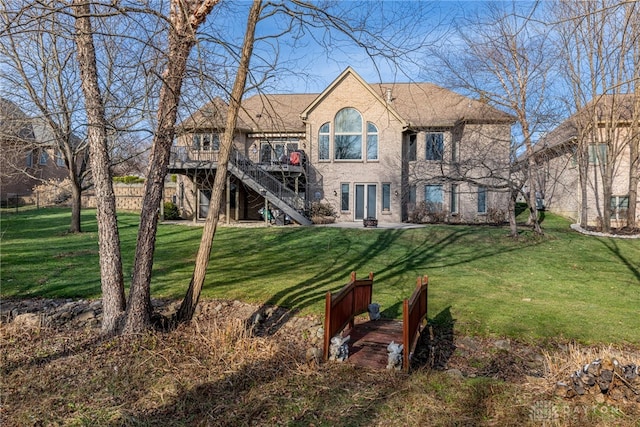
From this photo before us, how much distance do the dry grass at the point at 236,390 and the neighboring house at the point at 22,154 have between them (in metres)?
3.40

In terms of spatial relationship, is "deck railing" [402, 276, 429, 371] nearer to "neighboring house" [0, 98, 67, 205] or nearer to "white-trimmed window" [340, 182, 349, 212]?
"neighboring house" [0, 98, 67, 205]

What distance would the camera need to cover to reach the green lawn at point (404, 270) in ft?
26.1

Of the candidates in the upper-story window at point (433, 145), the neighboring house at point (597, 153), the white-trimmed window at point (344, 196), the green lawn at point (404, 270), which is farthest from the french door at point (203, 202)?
the neighboring house at point (597, 153)

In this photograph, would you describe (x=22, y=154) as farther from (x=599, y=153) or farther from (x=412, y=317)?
(x=599, y=153)

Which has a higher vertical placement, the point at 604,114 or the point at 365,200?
the point at 604,114

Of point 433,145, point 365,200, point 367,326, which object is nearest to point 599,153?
point 433,145

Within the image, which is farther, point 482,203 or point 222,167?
point 482,203

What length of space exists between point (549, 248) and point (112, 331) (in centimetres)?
1432

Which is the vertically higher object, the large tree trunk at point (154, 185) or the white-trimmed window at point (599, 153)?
the white-trimmed window at point (599, 153)

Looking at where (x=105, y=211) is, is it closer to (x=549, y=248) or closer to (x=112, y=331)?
(x=112, y=331)

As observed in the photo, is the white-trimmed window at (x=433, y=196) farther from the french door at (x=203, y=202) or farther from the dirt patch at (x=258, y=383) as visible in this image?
the dirt patch at (x=258, y=383)

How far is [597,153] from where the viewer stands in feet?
64.7

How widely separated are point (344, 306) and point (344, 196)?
644 inches

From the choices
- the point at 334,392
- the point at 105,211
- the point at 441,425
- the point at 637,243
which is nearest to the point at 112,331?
the point at 105,211
